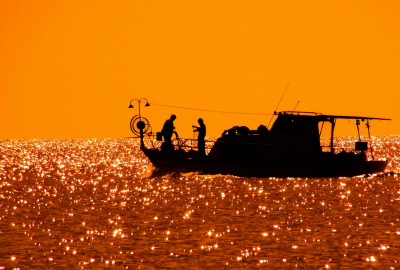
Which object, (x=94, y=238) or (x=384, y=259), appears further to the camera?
(x=94, y=238)

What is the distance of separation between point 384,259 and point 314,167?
17.9m

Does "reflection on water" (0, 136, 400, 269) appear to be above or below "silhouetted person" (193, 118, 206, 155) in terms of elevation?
below

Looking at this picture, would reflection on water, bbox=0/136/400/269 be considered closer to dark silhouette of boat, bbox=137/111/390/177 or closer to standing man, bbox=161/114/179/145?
dark silhouette of boat, bbox=137/111/390/177

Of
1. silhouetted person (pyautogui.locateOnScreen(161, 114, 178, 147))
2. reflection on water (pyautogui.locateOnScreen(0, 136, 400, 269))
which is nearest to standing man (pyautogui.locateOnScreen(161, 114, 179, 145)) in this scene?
silhouetted person (pyautogui.locateOnScreen(161, 114, 178, 147))

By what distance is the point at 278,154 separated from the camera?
108 feet

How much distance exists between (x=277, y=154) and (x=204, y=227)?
43.8ft

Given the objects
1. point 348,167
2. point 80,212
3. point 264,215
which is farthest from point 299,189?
point 80,212

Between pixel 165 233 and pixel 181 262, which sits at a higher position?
pixel 165 233

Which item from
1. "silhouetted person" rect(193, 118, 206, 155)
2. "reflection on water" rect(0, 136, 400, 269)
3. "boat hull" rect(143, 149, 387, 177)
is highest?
"silhouetted person" rect(193, 118, 206, 155)

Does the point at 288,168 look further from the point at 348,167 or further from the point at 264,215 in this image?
the point at 264,215

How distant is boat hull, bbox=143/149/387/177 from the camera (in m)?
33.1

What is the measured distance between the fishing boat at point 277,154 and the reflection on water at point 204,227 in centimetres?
96

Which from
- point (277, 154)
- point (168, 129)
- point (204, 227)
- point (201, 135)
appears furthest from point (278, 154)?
point (204, 227)

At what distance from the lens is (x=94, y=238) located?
1847 centimetres
